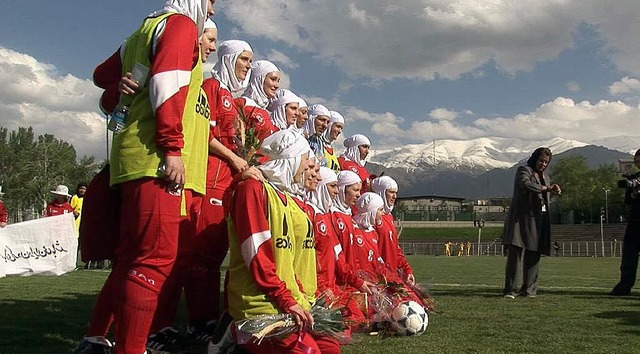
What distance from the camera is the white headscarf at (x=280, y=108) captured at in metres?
6.35

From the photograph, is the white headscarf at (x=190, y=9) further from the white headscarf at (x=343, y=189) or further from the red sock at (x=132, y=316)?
the white headscarf at (x=343, y=189)

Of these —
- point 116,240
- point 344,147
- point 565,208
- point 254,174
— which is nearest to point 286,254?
point 254,174

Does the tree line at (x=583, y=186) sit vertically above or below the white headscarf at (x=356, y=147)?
above

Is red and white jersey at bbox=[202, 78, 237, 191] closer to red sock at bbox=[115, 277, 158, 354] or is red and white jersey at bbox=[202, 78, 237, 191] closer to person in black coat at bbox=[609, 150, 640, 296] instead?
red sock at bbox=[115, 277, 158, 354]

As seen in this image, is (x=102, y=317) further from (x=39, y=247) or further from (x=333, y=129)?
(x=39, y=247)

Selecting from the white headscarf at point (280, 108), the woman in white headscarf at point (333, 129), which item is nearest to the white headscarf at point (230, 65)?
the white headscarf at point (280, 108)

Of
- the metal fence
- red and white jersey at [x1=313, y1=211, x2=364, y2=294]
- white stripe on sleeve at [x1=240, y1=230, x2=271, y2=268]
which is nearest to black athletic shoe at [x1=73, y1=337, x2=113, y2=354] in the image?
white stripe on sleeve at [x1=240, y1=230, x2=271, y2=268]

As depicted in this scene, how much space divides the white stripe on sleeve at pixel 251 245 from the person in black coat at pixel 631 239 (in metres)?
7.35

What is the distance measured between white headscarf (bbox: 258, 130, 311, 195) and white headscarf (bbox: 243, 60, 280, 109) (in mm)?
1926

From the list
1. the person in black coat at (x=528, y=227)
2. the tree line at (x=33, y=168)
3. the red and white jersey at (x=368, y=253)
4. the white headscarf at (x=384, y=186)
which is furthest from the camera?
the tree line at (x=33, y=168)

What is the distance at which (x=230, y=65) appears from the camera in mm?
5246

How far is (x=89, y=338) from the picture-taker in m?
3.69

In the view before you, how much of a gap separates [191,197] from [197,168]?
0.17 meters

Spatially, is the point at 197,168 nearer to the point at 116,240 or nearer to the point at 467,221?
the point at 116,240
